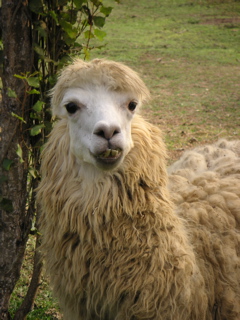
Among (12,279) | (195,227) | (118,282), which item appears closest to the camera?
(118,282)

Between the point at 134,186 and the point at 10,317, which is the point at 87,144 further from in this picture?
the point at 10,317

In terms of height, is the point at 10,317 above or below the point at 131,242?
below

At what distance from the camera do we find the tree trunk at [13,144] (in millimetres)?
2400

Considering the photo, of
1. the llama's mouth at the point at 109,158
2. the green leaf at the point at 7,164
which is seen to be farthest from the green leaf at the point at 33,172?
the llama's mouth at the point at 109,158

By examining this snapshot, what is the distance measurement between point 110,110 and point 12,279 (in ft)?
4.68

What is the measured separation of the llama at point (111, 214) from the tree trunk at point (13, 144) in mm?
266

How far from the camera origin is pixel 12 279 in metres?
2.90

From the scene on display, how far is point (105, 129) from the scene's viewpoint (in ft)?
6.75

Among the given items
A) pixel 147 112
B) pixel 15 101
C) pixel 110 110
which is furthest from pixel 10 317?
pixel 147 112

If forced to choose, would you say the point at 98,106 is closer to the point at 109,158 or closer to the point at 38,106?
the point at 109,158

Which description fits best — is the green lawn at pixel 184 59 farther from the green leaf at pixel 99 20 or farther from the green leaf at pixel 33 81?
the green leaf at pixel 33 81

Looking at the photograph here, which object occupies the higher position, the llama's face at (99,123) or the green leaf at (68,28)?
the green leaf at (68,28)

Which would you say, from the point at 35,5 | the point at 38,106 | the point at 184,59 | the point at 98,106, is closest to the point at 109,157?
the point at 98,106

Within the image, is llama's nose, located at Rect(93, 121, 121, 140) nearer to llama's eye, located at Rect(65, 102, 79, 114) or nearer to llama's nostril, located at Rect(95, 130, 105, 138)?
llama's nostril, located at Rect(95, 130, 105, 138)
